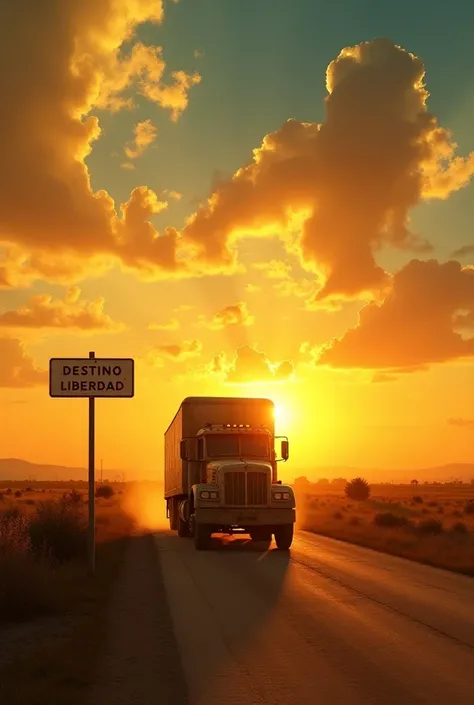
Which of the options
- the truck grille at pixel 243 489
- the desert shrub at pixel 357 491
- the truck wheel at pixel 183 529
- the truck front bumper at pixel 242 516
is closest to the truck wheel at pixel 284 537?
the truck front bumper at pixel 242 516

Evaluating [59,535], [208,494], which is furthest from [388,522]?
[59,535]

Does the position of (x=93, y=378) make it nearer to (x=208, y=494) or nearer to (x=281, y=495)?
(x=208, y=494)

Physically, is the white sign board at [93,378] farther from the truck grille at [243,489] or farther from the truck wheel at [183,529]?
the truck wheel at [183,529]

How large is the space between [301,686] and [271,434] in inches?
797

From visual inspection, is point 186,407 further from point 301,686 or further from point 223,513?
point 301,686

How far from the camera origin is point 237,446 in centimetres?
2789

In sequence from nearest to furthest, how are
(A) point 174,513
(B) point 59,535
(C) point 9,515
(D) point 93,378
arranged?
(D) point 93,378, (B) point 59,535, (C) point 9,515, (A) point 174,513

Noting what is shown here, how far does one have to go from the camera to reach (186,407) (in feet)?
97.2

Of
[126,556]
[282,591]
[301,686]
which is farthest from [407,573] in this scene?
[301,686]

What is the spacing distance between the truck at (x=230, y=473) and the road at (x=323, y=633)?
17.0 feet

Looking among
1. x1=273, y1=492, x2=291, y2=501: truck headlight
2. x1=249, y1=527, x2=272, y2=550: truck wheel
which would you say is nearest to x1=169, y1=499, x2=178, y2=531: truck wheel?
x1=249, y1=527, x2=272, y2=550: truck wheel

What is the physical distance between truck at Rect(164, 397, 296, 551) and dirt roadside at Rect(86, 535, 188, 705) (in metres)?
8.62

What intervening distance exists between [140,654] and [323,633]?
2497 millimetres

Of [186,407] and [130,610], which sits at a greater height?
[186,407]
